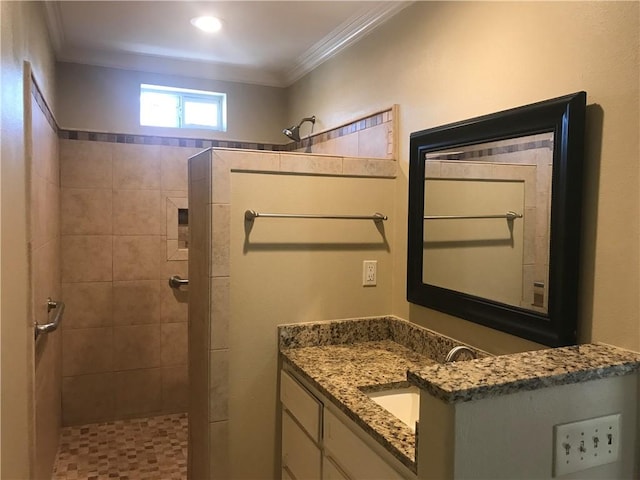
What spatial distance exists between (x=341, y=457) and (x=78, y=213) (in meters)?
2.52

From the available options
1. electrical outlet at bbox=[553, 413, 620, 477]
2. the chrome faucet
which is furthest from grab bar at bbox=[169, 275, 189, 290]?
electrical outlet at bbox=[553, 413, 620, 477]

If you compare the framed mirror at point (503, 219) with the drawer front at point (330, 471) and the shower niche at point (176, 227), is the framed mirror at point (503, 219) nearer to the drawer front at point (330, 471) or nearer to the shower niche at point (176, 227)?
the drawer front at point (330, 471)

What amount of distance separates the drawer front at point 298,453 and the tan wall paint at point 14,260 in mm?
991

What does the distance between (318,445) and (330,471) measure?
0.11 meters

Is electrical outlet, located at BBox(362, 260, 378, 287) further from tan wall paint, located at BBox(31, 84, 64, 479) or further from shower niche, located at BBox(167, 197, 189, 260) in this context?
shower niche, located at BBox(167, 197, 189, 260)

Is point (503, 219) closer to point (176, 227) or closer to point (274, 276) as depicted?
point (274, 276)

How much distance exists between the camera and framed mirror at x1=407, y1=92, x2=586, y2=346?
4.88 ft

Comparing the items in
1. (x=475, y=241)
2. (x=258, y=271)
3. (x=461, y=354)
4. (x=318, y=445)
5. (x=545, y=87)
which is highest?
(x=545, y=87)

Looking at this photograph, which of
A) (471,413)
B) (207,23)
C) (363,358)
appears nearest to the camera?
(471,413)

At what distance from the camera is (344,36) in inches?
110

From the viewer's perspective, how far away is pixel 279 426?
7.28 ft

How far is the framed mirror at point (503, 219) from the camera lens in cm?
149

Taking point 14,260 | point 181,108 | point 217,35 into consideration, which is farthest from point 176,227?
point 14,260

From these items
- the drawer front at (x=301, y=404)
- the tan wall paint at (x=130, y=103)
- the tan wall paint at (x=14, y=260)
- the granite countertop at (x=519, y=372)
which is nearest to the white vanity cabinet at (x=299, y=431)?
the drawer front at (x=301, y=404)
